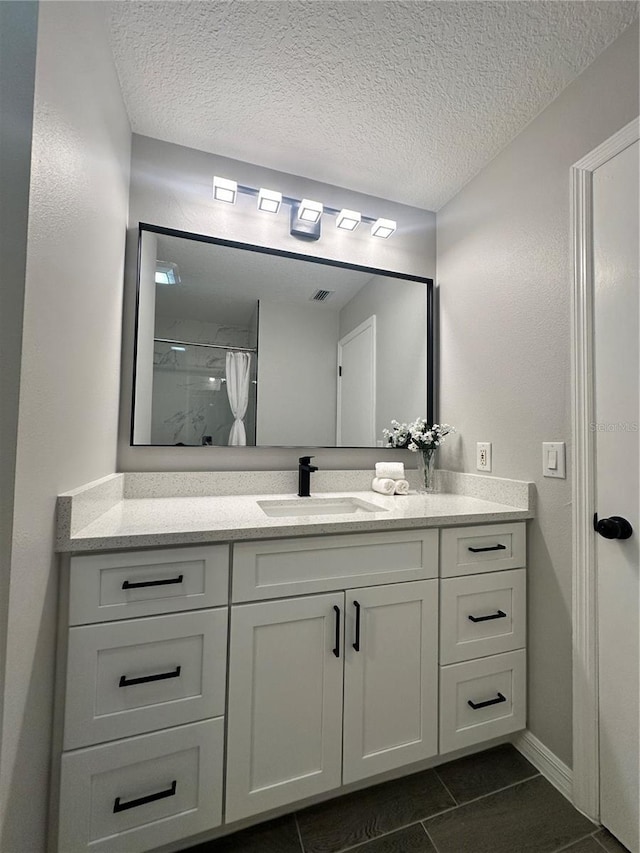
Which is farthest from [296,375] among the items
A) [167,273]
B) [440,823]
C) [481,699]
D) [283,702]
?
[440,823]

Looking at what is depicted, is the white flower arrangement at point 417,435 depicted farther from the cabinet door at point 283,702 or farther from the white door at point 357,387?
the cabinet door at point 283,702

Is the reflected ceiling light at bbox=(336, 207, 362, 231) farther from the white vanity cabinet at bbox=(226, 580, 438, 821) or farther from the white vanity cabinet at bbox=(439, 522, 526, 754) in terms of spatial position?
the white vanity cabinet at bbox=(226, 580, 438, 821)

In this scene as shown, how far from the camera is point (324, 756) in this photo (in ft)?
3.67

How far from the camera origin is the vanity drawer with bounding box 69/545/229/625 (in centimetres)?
93

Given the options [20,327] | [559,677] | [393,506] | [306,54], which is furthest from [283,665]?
[306,54]

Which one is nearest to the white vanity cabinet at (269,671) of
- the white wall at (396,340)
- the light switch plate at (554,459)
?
the light switch plate at (554,459)

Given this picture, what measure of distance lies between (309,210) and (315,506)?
1340mm

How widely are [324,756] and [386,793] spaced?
31cm

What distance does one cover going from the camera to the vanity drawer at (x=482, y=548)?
1.29m

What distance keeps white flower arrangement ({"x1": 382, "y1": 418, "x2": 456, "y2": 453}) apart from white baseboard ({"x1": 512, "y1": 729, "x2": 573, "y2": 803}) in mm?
1143

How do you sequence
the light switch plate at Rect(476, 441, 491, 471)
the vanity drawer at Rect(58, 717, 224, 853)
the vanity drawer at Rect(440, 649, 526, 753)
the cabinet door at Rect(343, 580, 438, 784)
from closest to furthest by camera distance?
the vanity drawer at Rect(58, 717, 224, 853)
the cabinet door at Rect(343, 580, 438, 784)
the vanity drawer at Rect(440, 649, 526, 753)
the light switch plate at Rect(476, 441, 491, 471)

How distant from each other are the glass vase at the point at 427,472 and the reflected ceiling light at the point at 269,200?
1.33 m

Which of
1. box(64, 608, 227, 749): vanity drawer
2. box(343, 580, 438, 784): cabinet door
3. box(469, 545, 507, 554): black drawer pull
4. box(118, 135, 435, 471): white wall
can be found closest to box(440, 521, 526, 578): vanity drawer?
box(469, 545, 507, 554): black drawer pull

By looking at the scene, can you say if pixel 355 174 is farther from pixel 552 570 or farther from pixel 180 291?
pixel 552 570
